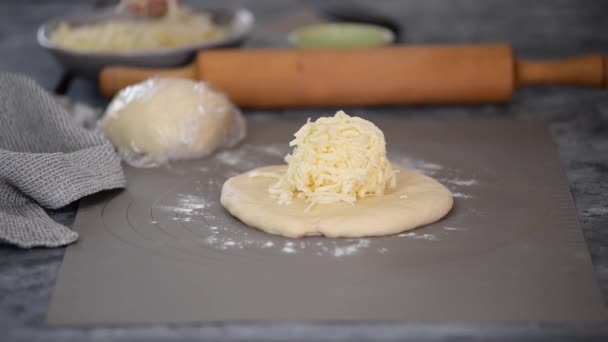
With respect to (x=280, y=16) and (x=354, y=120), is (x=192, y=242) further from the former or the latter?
(x=280, y=16)

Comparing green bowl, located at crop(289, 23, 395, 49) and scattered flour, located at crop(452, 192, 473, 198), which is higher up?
green bowl, located at crop(289, 23, 395, 49)

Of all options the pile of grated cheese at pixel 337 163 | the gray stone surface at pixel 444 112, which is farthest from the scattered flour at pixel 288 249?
the gray stone surface at pixel 444 112

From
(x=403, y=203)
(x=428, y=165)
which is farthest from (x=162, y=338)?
(x=428, y=165)

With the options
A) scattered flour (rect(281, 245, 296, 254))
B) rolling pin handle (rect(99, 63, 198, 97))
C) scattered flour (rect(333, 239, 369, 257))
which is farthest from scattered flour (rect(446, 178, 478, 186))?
rolling pin handle (rect(99, 63, 198, 97))

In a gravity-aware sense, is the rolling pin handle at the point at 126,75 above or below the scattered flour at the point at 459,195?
above

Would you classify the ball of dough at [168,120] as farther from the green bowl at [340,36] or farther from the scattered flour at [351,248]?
the green bowl at [340,36]

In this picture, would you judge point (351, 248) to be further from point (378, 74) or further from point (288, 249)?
point (378, 74)

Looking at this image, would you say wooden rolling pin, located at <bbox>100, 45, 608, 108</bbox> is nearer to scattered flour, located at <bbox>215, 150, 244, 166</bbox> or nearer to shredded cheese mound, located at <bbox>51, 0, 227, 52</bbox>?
shredded cheese mound, located at <bbox>51, 0, 227, 52</bbox>
